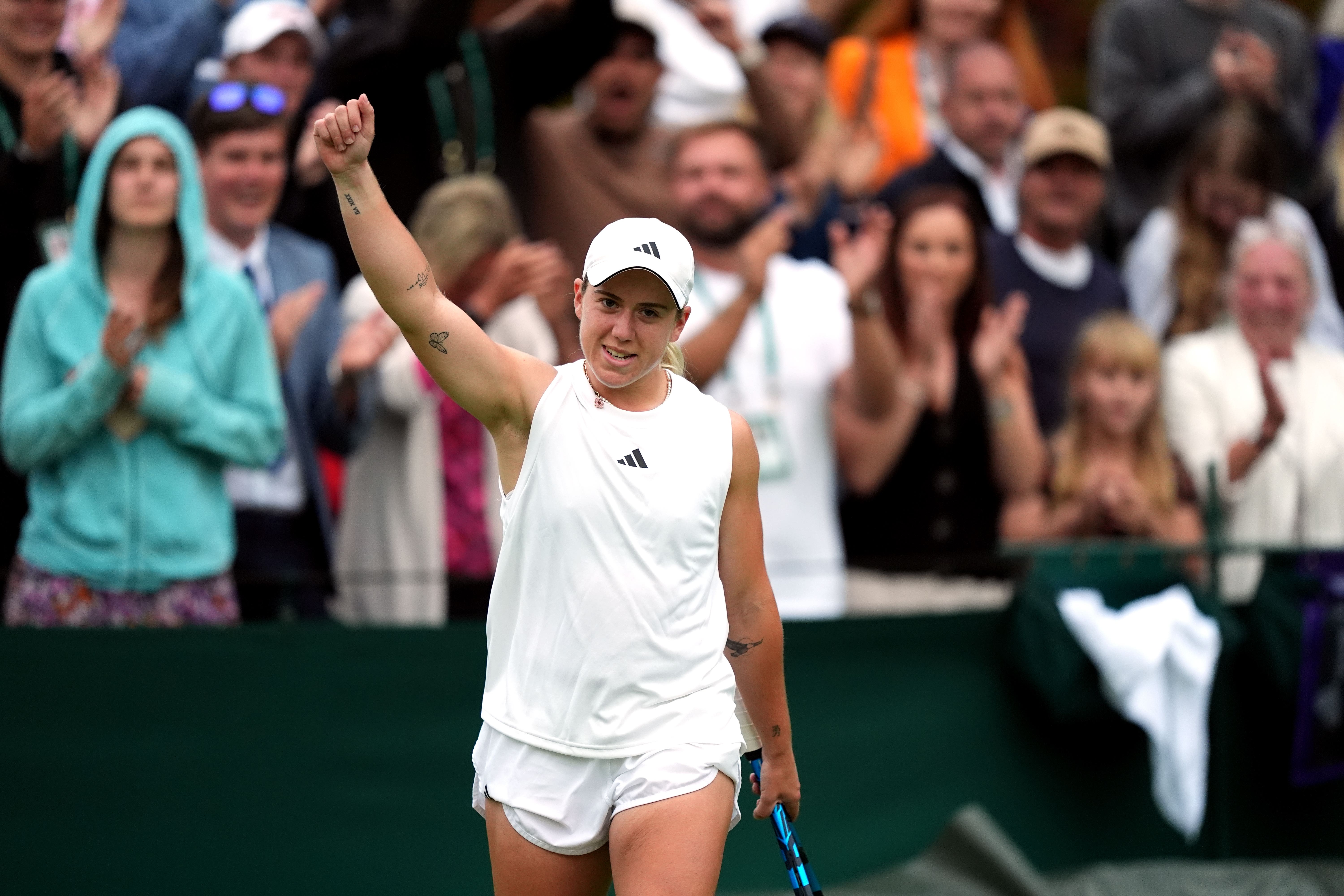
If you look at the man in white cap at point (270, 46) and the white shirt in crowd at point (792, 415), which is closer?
the white shirt in crowd at point (792, 415)

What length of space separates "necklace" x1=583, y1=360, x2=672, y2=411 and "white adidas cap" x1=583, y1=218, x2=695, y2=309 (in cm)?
22

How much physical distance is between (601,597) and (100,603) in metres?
2.79

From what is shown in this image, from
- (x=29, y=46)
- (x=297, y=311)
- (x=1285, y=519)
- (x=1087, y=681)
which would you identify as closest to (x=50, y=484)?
(x=297, y=311)

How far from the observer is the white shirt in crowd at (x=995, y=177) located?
321 inches

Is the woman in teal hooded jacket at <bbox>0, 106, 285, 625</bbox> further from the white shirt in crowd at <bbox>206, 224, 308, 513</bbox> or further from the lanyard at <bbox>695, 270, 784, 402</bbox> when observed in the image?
the lanyard at <bbox>695, 270, 784, 402</bbox>

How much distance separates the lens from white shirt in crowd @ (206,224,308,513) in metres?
6.37

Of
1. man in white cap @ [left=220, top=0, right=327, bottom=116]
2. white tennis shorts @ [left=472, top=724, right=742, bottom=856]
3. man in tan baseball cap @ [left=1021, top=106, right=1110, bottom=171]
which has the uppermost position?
man in white cap @ [left=220, top=0, right=327, bottom=116]

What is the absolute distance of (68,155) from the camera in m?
6.46

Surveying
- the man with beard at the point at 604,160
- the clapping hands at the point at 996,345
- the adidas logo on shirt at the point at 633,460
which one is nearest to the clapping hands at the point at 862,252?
the clapping hands at the point at 996,345

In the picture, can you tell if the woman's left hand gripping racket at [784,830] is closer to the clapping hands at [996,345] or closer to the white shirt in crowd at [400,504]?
the white shirt in crowd at [400,504]

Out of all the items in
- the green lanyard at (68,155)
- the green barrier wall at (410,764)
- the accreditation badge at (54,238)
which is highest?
the green lanyard at (68,155)

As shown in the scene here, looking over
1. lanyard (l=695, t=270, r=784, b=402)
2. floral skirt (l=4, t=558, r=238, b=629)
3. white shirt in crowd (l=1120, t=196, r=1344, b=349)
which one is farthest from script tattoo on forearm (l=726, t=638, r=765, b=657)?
white shirt in crowd (l=1120, t=196, r=1344, b=349)

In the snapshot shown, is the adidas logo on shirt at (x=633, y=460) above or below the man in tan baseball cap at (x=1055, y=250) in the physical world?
below

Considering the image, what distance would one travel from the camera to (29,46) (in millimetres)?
6582
